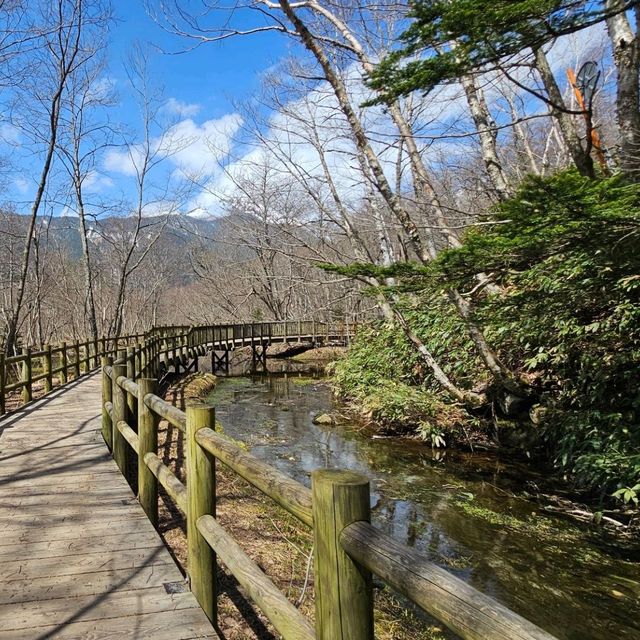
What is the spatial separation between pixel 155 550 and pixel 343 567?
2.16 meters

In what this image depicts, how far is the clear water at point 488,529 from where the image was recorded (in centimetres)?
392

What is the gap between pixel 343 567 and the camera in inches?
55.9

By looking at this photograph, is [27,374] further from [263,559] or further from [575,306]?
[575,306]

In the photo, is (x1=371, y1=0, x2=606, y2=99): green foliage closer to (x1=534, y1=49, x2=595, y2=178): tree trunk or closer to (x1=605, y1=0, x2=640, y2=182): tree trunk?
(x1=534, y1=49, x2=595, y2=178): tree trunk

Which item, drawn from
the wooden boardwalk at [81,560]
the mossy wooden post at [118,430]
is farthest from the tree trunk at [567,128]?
the mossy wooden post at [118,430]

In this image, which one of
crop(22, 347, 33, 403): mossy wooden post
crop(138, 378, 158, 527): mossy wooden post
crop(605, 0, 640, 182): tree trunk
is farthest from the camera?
crop(22, 347, 33, 403): mossy wooden post

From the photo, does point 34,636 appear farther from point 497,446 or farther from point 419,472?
point 497,446

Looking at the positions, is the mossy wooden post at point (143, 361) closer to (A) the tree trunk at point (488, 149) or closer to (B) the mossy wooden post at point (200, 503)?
(A) the tree trunk at point (488, 149)

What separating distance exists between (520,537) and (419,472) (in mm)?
2347

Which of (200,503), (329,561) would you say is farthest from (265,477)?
(200,503)

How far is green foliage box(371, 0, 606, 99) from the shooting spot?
134 inches

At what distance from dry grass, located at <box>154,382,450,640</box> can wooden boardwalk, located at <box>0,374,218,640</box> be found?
16.3 inches

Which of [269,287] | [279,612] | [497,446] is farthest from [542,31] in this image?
[269,287]

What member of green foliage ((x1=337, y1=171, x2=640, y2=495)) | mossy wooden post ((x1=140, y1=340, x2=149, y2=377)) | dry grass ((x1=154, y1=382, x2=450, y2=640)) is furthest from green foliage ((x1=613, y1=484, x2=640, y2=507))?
mossy wooden post ((x1=140, y1=340, x2=149, y2=377))
